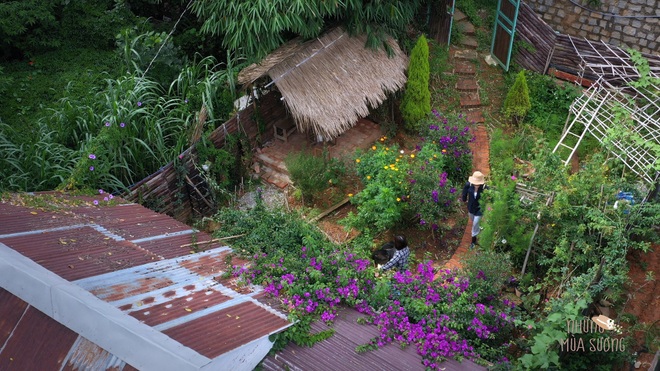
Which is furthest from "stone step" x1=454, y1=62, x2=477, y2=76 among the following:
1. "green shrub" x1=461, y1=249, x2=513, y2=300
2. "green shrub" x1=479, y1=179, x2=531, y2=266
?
"green shrub" x1=461, y1=249, x2=513, y2=300

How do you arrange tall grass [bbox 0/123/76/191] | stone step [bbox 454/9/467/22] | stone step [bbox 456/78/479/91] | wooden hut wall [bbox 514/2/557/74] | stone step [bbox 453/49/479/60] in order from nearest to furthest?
1. tall grass [bbox 0/123/76/191]
2. wooden hut wall [bbox 514/2/557/74]
3. stone step [bbox 456/78/479/91]
4. stone step [bbox 453/49/479/60]
5. stone step [bbox 454/9/467/22]

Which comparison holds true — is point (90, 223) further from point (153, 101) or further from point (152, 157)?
point (153, 101)

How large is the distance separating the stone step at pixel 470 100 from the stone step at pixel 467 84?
9 centimetres

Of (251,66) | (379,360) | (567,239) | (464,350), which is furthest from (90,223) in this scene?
(567,239)

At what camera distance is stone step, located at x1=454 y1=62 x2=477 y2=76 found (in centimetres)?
1048

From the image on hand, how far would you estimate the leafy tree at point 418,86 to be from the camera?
9.30 metres

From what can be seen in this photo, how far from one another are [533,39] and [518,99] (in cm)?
151

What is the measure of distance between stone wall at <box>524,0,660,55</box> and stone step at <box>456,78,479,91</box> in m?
1.89

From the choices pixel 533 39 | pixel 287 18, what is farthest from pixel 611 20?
pixel 287 18

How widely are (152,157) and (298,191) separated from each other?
2014 mm

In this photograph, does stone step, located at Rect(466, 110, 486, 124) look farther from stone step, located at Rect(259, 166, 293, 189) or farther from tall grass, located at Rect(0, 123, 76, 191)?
tall grass, located at Rect(0, 123, 76, 191)

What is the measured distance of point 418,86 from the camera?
30.5 feet

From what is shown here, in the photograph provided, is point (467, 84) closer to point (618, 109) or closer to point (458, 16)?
point (458, 16)

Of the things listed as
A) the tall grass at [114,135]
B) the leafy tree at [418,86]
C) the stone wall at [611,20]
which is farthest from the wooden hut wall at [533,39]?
the tall grass at [114,135]
